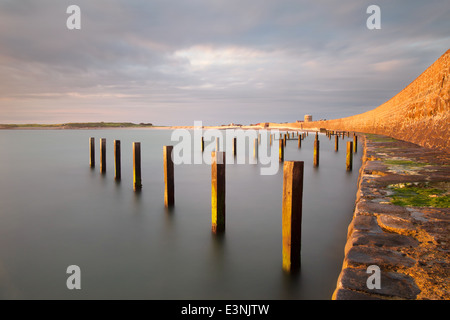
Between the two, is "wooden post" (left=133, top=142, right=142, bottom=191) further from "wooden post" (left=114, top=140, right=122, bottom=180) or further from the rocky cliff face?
the rocky cliff face

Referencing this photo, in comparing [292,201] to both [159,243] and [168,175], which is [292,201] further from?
[168,175]

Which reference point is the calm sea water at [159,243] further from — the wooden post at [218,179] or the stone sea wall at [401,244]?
the stone sea wall at [401,244]

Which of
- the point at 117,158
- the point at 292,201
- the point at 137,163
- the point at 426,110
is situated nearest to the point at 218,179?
the point at 292,201

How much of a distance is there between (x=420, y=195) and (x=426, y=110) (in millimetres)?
11264

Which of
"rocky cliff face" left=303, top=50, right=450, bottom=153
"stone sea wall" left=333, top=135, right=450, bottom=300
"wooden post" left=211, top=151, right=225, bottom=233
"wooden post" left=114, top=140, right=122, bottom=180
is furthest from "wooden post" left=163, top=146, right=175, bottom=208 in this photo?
"rocky cliff face" left=303, top=50, right=450, bottom=153

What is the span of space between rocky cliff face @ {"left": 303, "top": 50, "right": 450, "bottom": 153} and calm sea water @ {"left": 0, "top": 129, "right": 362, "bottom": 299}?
4.42m

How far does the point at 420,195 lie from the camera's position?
441 centimetres

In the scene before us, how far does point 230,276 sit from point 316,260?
1.56 m

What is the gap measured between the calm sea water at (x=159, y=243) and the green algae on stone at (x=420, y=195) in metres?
1.49

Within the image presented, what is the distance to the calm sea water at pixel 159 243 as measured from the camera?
13.8ft

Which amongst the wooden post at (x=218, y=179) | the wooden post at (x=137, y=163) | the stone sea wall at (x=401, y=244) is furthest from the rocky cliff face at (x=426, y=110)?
the wooden post at (x=137, y=163)

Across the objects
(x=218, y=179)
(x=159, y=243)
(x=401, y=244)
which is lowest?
(x=159, y=243)
